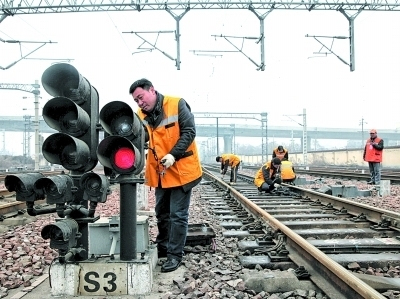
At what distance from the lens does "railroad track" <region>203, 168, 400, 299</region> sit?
2961 millimetres

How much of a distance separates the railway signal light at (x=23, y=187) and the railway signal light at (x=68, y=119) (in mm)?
267

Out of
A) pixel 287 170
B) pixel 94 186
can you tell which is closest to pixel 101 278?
pixel 94 186

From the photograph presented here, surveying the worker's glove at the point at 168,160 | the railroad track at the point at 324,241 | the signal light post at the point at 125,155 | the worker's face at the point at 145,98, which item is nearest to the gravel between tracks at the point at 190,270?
the railroad track at the point at 324,241

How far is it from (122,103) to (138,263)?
1.16 meters

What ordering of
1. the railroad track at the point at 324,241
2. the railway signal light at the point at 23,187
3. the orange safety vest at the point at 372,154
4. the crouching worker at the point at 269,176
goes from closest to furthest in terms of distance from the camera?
the railway signal light at the point at 23,187, the railroad track at the point at 324,241, the crouching worker at the point at 269,176, the orange safety vest at the point at 372,154

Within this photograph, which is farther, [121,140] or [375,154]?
[375,154]

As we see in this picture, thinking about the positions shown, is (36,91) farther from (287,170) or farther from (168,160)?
(168,160)

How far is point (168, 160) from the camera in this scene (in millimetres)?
3309

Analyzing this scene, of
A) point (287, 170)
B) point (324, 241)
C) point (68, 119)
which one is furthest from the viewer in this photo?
point (287, 170)

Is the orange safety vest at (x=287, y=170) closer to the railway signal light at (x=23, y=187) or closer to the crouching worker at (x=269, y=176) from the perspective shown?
the crouching worker at (x=269, y=176)

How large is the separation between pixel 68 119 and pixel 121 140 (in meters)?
0.43

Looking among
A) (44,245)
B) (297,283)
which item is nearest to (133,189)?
(297,283)

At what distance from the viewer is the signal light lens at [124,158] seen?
293cm

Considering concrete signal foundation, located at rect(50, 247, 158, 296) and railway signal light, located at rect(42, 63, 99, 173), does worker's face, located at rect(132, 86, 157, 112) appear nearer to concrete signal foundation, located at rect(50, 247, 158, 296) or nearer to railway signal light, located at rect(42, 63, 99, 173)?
railway signal light, located at rect(42, 63, 99, 173)
